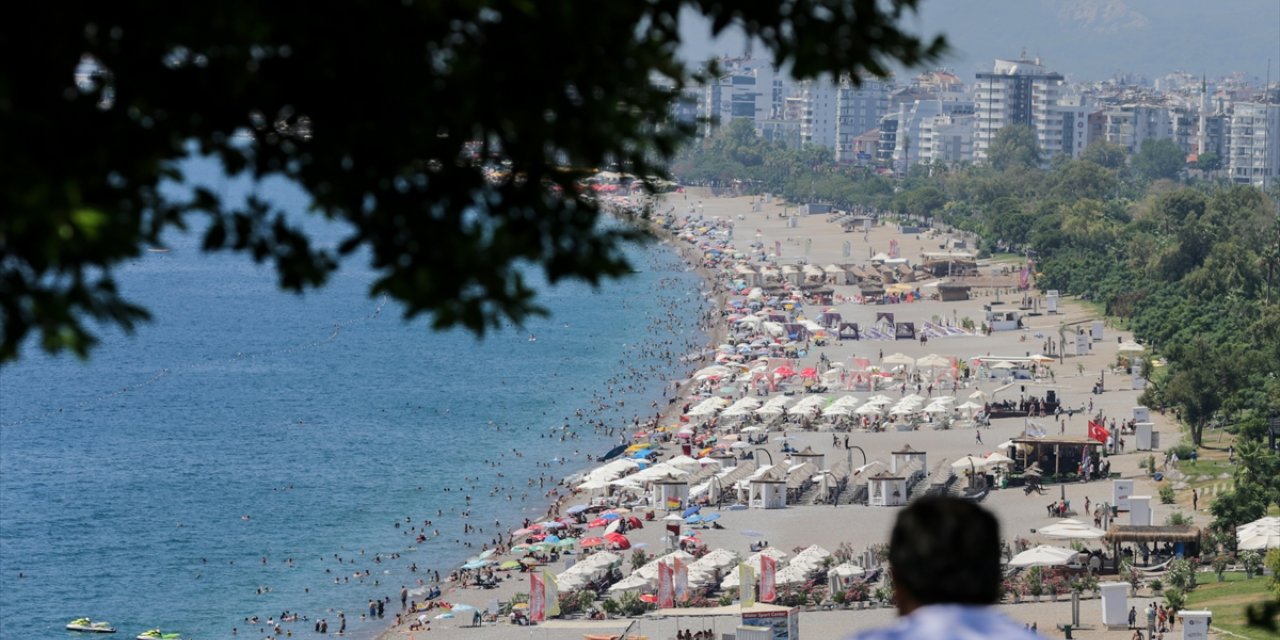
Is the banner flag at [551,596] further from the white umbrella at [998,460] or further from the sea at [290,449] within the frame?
the white umbrella at [998,460]

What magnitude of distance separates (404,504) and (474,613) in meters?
17.6

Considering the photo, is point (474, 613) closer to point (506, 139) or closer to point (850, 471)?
point (850, 471)

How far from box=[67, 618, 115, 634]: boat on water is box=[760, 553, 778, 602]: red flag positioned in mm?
14761

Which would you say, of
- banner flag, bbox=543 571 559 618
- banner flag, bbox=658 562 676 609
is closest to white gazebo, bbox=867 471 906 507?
banner flag, bbox=658 562 676 609

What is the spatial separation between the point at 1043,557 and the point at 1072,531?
2897 millimetres

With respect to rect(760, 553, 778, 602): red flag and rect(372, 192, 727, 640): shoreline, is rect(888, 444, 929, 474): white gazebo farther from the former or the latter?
rect(760, 553, 778, 602): red flag

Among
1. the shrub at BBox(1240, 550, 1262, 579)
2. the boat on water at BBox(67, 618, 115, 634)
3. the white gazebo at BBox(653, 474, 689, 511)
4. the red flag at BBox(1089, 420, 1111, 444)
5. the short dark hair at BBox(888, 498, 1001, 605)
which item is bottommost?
the boat on water at BBox(67, 618, 115, 634)

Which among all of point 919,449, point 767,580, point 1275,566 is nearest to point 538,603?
point 767,580

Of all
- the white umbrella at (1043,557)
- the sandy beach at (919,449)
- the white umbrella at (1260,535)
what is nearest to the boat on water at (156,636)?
the sandy beach at (919,449)

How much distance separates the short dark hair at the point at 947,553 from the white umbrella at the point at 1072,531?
121 feet

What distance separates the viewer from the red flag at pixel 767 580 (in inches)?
1484

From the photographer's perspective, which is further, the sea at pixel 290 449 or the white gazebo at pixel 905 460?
the white gazebo at pixel 905 460

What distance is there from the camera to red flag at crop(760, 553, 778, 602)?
37.7 m

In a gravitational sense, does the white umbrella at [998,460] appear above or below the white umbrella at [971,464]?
above
